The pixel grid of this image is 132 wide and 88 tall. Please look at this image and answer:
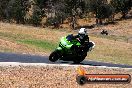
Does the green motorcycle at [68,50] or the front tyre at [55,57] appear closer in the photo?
the green motorcycle at [68,50]

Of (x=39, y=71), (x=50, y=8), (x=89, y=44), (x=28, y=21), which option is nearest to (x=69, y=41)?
(x=89, y=44)

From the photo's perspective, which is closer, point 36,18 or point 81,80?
point 81,80

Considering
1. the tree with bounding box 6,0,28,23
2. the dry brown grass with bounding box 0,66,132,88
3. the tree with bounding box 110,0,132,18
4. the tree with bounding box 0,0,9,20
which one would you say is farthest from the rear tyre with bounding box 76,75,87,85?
the tree with bounding box 110,0,132,18

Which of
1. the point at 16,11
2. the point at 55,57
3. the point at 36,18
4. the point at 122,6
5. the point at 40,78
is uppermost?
the point at 40,78

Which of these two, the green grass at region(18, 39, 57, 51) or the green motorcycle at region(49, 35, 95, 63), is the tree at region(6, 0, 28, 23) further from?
the green motorcycle at region(49, 35, 95, 63)

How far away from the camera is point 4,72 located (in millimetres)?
15562

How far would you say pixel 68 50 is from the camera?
66.6ft

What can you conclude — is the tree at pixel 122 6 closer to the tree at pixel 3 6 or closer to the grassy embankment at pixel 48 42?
the tree at pixel 3 6

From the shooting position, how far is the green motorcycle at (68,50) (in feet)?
66.4

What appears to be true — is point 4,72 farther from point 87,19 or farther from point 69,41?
point 87,19

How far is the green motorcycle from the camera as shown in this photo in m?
20.2

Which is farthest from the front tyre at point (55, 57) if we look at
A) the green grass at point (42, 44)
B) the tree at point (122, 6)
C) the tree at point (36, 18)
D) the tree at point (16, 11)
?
the tree at point (122, 6)

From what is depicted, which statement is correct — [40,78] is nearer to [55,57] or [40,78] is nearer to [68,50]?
[55,57]

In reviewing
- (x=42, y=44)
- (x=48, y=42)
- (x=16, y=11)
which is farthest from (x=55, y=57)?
(x=16, y=11)
